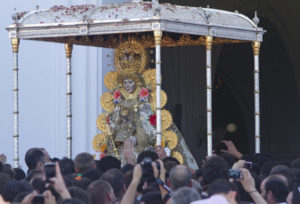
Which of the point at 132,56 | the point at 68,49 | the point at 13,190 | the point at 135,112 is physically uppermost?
the point at 68,49

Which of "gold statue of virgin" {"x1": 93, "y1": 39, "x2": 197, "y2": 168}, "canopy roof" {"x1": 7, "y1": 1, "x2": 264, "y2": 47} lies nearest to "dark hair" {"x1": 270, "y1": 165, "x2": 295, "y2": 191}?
"canopy roof" {"x1": 7, "y1": 1, "x2": 264, "y2": 47}

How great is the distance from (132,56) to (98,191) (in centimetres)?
756

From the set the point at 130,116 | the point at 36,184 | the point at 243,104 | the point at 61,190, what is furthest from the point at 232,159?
the point at 243,104

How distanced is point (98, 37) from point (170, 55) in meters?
5.26

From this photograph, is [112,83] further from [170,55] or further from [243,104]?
[243,104]

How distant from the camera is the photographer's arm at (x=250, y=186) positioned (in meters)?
6.48

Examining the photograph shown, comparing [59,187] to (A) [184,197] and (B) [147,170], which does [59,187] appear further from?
(B) [147,170]

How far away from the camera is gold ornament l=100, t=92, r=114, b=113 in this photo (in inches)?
562

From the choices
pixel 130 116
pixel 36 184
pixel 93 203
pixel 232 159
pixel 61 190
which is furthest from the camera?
pixel 130 116

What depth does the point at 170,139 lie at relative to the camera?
1335 cm

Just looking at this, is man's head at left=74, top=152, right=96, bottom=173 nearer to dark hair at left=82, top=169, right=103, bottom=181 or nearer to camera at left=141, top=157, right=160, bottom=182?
dark hair at left=82, top=169, right=103, bottom=181

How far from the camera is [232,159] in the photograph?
35.4ft

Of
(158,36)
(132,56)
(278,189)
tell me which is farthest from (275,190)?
(132,56)

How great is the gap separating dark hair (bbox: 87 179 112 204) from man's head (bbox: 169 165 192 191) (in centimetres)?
75
